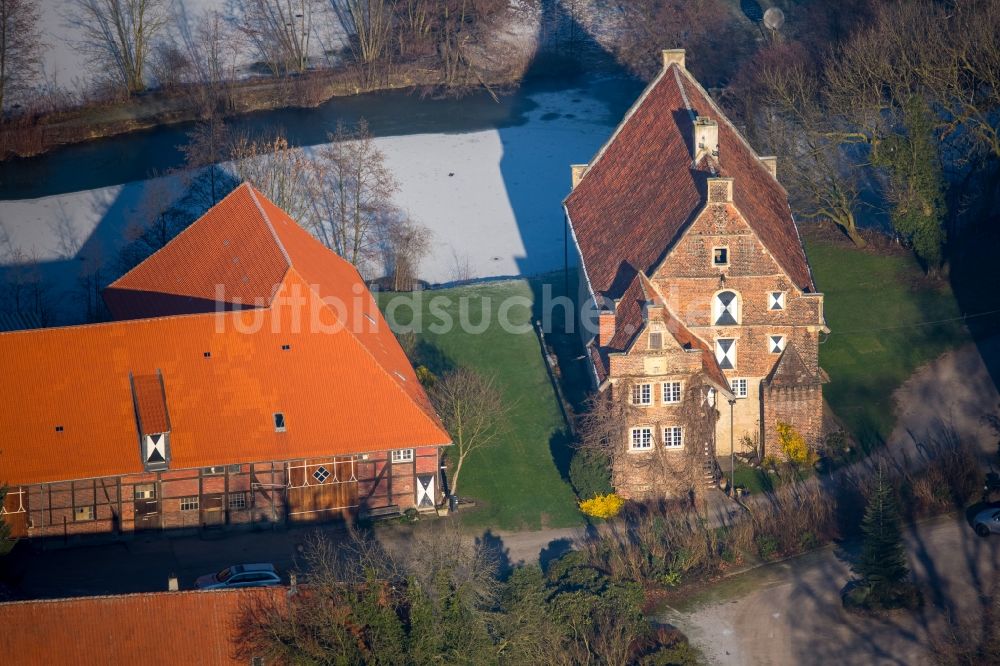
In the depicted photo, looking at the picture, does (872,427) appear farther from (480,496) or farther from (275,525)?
(275,525)

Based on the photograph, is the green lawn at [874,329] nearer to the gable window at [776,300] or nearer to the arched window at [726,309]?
the gable window at [776,300]

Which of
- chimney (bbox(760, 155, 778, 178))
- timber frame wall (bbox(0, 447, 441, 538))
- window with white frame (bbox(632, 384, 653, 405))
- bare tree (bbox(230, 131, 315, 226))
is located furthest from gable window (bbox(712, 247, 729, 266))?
bare tree (bbox(230, 131, 315, 226))

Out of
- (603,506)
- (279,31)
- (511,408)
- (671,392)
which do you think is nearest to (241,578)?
(603,506)

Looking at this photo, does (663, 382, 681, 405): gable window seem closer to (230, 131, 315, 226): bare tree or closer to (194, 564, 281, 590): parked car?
(194, 564, 281, 590): parked car

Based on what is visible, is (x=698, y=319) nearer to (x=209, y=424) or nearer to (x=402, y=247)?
(x=209, y=424)

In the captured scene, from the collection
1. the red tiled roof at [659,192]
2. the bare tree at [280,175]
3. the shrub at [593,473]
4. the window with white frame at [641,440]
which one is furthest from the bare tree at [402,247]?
the window with white frame at [641,440]

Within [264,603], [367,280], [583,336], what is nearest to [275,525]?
[264,603]
